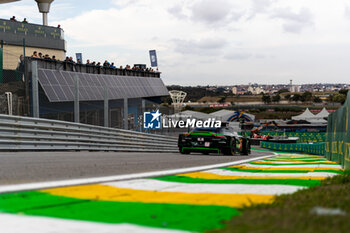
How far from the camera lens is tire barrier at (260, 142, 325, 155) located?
1124 inches

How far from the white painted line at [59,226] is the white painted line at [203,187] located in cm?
192

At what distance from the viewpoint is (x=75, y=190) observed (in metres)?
5.01

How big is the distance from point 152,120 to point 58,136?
23.8 feet

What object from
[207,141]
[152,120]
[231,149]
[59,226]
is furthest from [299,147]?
[59,226]

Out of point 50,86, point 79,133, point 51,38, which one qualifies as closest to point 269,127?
point 51,38

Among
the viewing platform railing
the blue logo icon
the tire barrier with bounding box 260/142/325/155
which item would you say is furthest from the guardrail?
the tire barrier with bounding box 260/142/325/155

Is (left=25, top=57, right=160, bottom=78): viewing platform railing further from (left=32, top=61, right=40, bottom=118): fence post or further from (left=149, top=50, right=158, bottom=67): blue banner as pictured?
(left=149, top=50, right=158, bottom=67): blue banner

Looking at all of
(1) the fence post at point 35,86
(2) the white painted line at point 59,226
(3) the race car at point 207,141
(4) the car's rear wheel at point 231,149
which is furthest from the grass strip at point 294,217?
(4) the car's rear wheel at point 231,149

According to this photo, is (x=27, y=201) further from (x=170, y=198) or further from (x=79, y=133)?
(x=79, y=133)

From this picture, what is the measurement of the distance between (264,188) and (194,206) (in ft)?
5.87

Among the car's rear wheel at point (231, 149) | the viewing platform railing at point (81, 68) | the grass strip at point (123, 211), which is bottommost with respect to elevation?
the car's rear wheel at point (231, 149)

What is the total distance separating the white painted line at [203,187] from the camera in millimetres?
5230

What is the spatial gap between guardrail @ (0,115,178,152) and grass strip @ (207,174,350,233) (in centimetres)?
947

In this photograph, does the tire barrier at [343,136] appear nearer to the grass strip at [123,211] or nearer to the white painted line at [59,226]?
the grass strip at [123,211]
